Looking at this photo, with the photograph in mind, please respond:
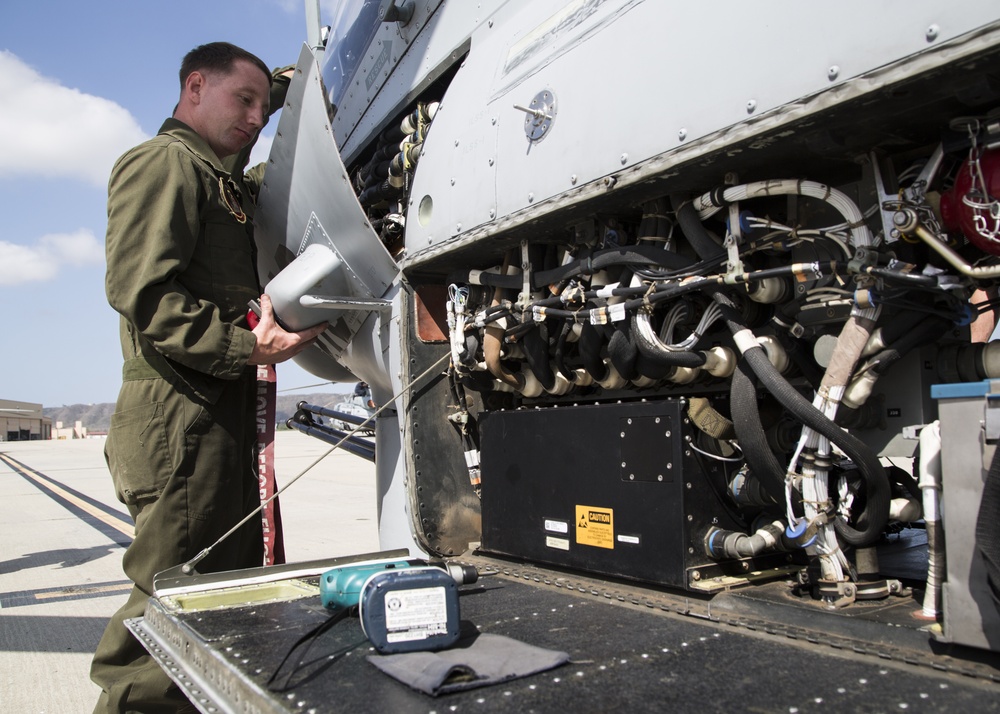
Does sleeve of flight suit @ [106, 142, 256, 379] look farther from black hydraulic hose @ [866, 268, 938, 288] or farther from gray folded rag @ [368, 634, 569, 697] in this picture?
black hydraulic hose @ [866, 268, 938, 288]

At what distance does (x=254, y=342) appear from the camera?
298cm

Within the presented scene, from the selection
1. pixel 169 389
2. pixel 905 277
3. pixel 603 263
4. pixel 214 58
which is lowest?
pixel 169 389

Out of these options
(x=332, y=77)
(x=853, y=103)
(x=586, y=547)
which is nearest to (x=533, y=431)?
(x=586, y=547)

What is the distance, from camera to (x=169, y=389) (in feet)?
9.59

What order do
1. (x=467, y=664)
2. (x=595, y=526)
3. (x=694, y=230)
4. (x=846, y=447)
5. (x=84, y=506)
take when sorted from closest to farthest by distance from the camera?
(x=467, y=664) < (x=846, y=447) < (x=694, y=230) < (x=595, y=526) < (x=84, y=506)

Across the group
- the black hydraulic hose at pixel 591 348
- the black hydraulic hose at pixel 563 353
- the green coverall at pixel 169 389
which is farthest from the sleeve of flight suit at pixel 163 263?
the black hydraulic hose at pixel 591 348

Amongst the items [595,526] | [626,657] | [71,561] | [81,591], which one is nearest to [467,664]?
[626,657]

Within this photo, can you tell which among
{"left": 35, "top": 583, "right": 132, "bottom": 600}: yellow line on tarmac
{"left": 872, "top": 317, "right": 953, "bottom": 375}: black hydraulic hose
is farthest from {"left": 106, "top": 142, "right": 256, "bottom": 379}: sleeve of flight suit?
{"left": 35, "top": 583, "right": 132, "bottom": 600}: yellow line on tarmac

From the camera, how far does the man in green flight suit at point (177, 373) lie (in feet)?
9.16

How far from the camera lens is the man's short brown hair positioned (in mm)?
3344

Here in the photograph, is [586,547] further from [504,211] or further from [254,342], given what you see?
[254,342]

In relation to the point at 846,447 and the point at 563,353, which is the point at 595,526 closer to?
the point at 563,353

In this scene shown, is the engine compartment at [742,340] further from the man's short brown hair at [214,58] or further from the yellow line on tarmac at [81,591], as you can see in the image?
the yellow line on tarmac at [81,591]

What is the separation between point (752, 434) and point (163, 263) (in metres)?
2.13
